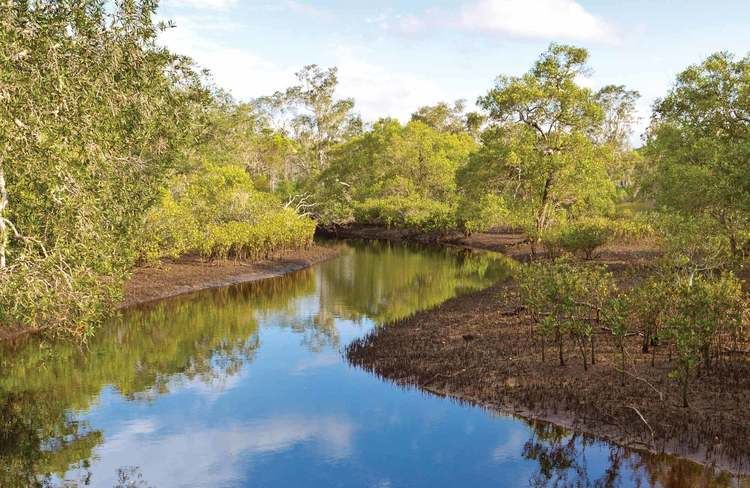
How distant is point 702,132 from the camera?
3447 cm

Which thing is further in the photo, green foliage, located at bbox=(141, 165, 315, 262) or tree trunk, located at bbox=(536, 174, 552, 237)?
tree trunk, located at bbox=(536, 174, 552, 237)

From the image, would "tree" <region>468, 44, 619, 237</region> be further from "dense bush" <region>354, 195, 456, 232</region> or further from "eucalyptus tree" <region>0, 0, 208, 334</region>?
"eucalyptus tree" <region>0, 0, 208, 334</region>

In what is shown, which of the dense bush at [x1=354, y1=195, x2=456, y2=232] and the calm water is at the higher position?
the dense bush at [x1=354, y1=195, x2=456, y2=232]

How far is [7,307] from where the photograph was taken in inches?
544

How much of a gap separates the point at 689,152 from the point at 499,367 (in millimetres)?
21331

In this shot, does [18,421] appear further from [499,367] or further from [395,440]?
[499,367]

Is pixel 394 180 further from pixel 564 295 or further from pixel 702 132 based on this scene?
pixel 564 295

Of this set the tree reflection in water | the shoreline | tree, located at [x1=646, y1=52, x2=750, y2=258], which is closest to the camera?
the tree reflection in water

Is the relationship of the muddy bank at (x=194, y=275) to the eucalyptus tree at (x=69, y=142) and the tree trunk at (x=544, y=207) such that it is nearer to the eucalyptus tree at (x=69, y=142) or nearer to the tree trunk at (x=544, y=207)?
the eucalyptus tree at (x=69, y=142)

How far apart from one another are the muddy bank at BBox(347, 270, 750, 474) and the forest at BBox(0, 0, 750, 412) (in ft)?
2.32

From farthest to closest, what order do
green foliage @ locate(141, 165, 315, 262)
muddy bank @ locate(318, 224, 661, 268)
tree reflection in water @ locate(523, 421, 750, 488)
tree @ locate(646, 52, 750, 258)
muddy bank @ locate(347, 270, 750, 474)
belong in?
muddy bank @ locate(318, 224, 661, 268), green foliage @ locate(141, 165, 315, 262), tree @ locate(646, 52, 750, 258), muddy bank @ locate(347, 270, 750, 474), tree reflection in water @ locate(523, 421, 750, 488)

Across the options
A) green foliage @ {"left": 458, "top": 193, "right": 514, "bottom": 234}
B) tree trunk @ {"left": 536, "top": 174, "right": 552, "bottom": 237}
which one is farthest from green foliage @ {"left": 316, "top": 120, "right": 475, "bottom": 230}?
tree trunk @ {"left": 536, "top": 174, "right": 552, "bottom": 237}

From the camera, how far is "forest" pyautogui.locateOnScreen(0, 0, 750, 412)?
1377 centimetres

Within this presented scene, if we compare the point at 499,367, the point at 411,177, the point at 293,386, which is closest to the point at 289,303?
the point at 293,386
